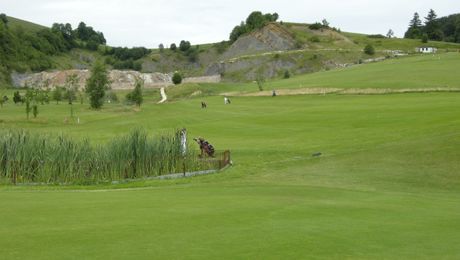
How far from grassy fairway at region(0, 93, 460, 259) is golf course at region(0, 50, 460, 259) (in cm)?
4

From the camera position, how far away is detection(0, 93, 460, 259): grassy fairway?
10.4 meters

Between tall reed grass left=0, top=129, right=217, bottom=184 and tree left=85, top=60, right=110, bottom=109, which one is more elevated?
tree left=85, top=60, right=110, bottom=109

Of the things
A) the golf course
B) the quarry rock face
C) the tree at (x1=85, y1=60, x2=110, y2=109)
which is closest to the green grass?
the tree at (x1=85, y1=60, x2=110, y2=109)

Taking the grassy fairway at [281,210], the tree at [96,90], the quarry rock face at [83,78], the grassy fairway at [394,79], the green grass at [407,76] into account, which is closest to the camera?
the grassy fairway at [281,210]

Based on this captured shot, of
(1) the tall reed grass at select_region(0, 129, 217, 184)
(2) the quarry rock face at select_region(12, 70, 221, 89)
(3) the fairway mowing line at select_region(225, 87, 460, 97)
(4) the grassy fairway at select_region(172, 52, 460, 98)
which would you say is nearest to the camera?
(1) the tall reed grass at select_region(0, 129, 217, 184)

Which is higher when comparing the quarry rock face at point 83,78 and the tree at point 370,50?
the tree at point 370,50

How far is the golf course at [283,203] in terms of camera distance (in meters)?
10.5

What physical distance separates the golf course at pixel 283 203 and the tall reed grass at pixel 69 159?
1079 millimetres

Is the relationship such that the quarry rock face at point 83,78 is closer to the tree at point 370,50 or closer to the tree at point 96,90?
the tree at point 370,50

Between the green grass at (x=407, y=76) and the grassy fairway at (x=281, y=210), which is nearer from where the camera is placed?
the grassy fairway at (x=281, y=210)

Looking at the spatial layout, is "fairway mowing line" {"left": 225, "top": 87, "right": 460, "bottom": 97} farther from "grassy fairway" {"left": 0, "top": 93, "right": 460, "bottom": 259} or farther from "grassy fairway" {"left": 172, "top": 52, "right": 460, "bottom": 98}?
"grassy fairway" {"left": 0, "top": 93, "right": 460, "bottom": 259}

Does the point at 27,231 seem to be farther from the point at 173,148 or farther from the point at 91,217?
the point at 173,148

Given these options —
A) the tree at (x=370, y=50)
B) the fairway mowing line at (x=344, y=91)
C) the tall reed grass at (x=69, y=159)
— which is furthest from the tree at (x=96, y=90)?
the tree at (x=370, y=50)

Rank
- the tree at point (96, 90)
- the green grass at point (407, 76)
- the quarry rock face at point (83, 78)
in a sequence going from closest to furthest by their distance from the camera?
1. the green grass at point (407, 76)
2. the tree at point (96, 90)
3. the quarry rock face at point (83, 78)
